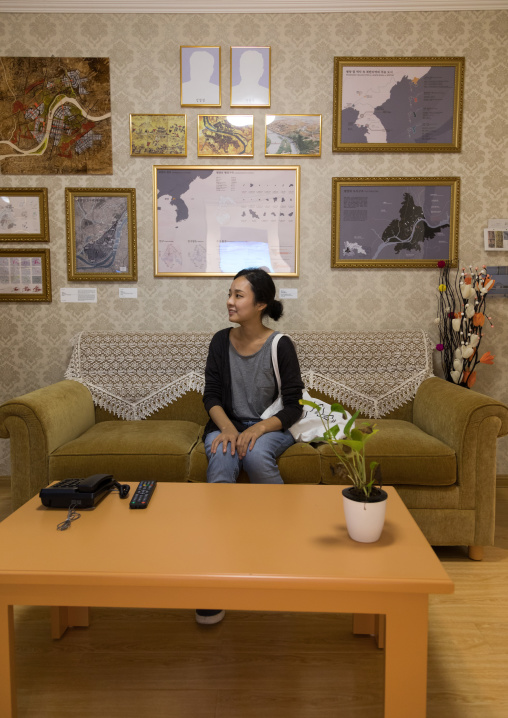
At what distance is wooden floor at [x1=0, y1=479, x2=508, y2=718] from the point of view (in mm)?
1378

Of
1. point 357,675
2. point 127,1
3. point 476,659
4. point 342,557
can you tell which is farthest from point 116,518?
point 127,1

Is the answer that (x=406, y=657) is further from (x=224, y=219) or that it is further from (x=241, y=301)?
(x=224, y=219)

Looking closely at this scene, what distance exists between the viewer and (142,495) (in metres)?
1.62

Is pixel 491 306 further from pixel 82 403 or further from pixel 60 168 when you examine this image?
pixel 60 168

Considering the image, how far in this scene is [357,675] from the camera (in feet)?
4.91

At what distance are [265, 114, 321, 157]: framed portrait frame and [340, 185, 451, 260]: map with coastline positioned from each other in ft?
0.97

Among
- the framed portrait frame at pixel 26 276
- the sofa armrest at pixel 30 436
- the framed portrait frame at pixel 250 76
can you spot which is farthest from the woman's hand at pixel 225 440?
the framed portrait frame at pixel 250 76

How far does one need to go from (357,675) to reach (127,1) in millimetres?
3273

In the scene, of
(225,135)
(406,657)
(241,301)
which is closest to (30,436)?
(241,301)

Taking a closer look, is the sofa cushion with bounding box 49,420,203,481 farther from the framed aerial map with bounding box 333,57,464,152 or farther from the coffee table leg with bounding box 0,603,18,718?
the framed aerial map with bounding box 333,57,464,152

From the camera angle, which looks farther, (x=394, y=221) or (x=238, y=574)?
(x=394, y=221)

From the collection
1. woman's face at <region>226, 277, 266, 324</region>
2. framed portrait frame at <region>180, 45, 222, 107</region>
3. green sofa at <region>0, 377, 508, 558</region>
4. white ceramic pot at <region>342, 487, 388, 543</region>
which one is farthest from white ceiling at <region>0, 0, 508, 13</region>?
white ceramic pot at <region>342, 487, 388, 543</region>

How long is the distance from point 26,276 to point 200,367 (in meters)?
1.16

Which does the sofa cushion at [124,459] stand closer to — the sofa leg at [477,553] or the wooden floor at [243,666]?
the wooden floor at [243,666]
